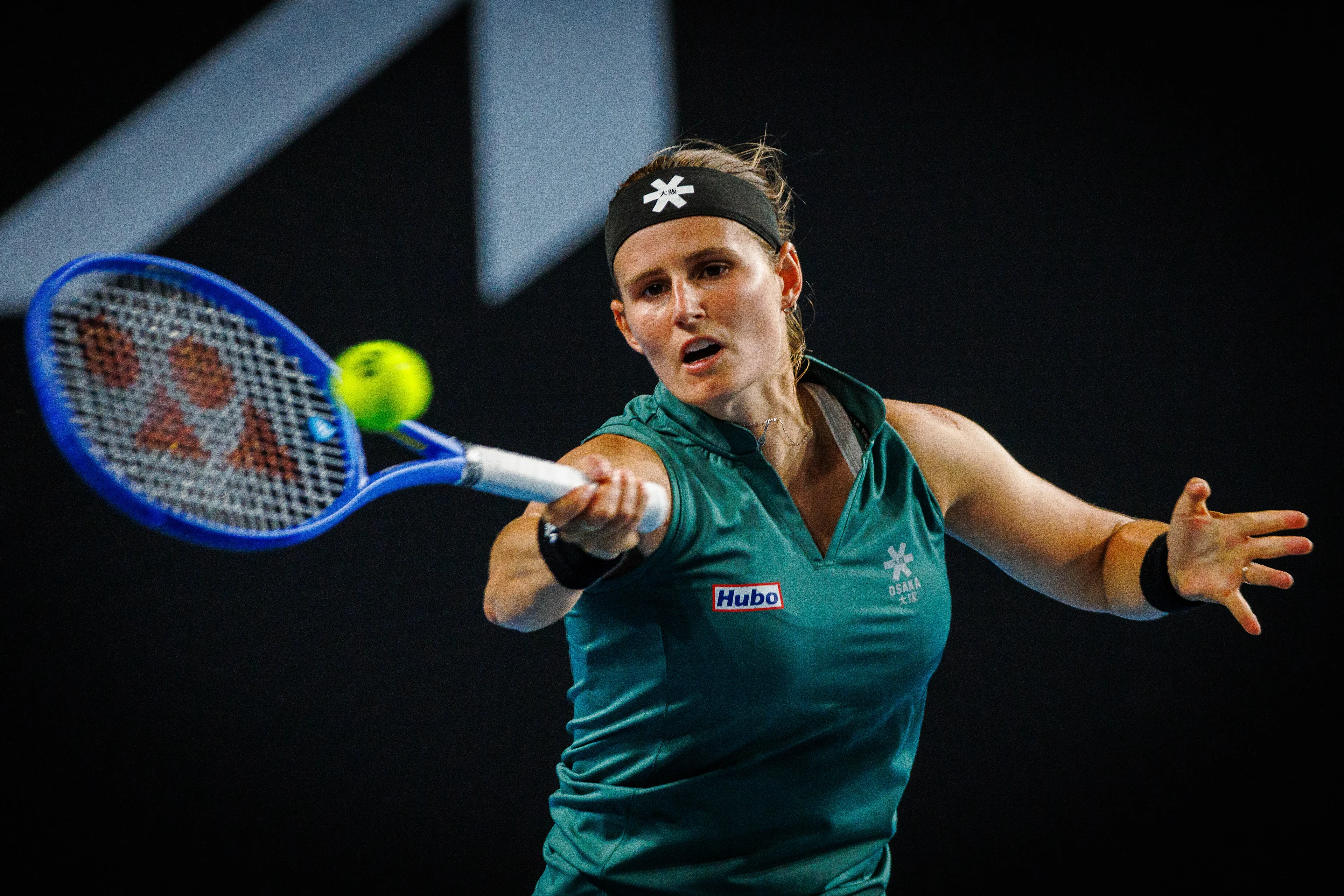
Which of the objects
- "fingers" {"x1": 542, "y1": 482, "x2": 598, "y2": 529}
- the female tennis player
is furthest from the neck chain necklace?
"fingers" {"x1": 542, "y1": 482, "x2": 598, "y2": 529}

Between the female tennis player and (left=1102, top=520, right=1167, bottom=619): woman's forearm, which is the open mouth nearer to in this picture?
the female tennis player

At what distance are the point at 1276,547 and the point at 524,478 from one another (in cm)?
103

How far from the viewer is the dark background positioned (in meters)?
2.82

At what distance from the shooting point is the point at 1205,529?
1.63 m

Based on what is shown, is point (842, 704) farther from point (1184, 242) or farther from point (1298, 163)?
point (1298, 163)

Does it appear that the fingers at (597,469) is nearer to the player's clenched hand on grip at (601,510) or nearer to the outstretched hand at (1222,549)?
the player's clenched hand on grip at (601,510)

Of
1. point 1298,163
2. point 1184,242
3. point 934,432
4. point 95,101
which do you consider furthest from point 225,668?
point 1298,163

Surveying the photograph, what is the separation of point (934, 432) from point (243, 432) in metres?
1.04

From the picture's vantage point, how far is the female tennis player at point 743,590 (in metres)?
1.49

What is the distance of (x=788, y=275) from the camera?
6.02 ft

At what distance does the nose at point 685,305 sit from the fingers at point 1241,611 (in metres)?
0.82

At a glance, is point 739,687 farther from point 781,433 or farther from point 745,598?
point 781,433

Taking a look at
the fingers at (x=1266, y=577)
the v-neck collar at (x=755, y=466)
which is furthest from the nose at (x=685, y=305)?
the fingers at (x=1266, y=577)

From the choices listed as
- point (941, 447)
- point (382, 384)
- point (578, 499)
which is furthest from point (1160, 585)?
point (382, 384)
